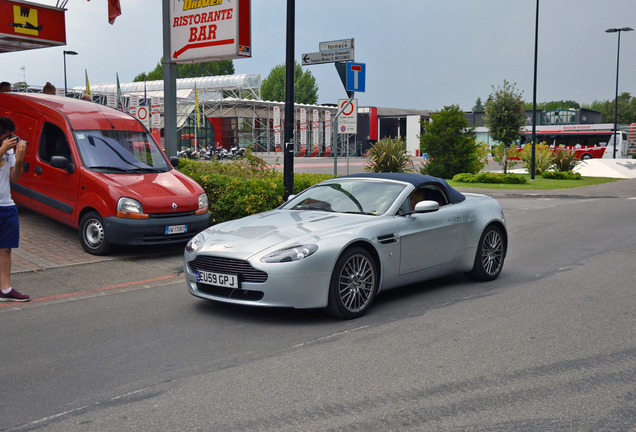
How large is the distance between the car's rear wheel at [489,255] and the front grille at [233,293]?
3.12 m

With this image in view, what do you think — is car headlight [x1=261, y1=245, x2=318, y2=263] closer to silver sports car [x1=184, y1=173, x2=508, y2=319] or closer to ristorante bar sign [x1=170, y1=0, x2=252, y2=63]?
silver sports car [x1=184, y1=173, x2=508, y2=319]

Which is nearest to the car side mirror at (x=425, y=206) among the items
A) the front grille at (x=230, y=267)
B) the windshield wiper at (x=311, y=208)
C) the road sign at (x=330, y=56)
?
the windshield wiper at (x=311, y=208)

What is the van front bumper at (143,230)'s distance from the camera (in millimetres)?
8742

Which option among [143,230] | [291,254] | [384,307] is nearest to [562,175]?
[143,230]

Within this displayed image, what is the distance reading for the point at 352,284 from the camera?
19.0 ft

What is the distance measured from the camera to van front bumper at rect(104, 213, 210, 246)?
28.7 feet

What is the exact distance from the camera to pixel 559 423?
3.53 meters

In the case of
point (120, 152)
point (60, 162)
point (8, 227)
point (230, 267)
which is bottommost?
point (230, 267)

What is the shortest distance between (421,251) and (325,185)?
1496mm

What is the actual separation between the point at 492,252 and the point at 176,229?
460 centimetres

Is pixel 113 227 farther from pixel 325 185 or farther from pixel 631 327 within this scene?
pixel 631 327

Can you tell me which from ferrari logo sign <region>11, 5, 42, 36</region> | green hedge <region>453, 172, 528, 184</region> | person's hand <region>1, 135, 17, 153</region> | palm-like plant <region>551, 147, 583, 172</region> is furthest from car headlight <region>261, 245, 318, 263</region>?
palm-like plant <region>551, 147, 583, 172</region>

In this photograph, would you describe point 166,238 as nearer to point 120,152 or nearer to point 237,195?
point 120,152

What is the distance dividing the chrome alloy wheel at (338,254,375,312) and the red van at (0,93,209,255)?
4.15 m
